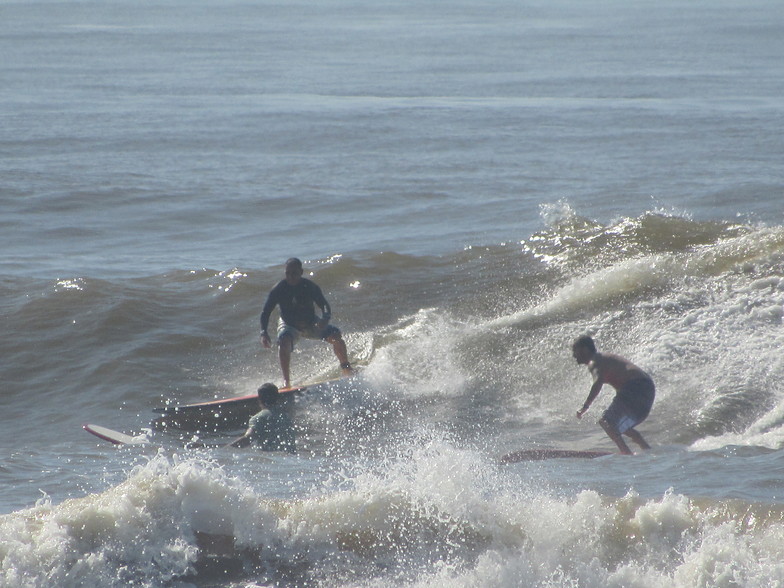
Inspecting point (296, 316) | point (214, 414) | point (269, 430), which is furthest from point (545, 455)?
point (214, 414)

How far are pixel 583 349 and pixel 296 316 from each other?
3.58 meters

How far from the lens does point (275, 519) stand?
6312 millimetres

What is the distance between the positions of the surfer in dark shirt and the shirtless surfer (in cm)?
319

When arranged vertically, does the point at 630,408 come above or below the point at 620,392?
below

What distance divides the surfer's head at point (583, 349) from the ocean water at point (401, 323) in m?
0.98

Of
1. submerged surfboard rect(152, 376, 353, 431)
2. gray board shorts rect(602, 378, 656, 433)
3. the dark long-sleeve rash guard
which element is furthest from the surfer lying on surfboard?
gray board shorts rect(602, 378, 656, 433)

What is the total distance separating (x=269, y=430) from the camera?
9.51m

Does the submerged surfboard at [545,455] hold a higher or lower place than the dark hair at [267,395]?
lower

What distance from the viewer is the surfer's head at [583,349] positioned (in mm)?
9383

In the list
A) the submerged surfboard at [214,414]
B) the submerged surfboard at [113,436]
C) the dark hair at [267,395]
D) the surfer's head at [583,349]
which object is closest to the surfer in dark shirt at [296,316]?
the submerged surfboard at [214,414]

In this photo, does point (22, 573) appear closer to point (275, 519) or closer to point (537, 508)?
point (275, 519)

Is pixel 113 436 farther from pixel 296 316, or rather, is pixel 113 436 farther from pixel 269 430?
pixel 296 316

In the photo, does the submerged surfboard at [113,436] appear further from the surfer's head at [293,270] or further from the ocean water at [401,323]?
the surfer's head at [293,270]

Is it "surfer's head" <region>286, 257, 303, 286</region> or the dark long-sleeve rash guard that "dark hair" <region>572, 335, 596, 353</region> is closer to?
the dark long-sleeve rash guard
